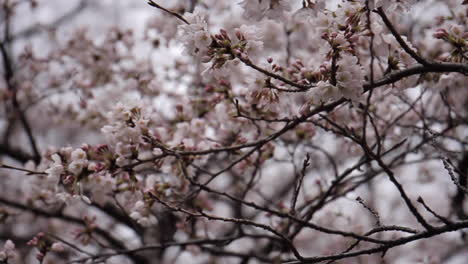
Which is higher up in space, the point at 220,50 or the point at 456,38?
the point at 456,38

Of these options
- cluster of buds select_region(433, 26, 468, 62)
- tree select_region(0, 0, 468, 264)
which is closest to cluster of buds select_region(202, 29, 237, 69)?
tree select_region(0, 0, 468, 264)

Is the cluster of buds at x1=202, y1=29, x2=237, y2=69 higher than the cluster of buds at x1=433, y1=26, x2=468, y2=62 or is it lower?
lower

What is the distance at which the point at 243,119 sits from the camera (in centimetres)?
276

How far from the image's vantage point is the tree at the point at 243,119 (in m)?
1.84

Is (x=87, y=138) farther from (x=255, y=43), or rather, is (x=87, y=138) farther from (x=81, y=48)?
(x=255, y=43)

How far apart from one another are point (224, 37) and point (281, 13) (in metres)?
0.26

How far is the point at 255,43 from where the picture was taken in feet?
6.27

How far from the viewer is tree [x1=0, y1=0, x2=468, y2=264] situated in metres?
1.84

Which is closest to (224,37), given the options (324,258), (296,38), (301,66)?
(301,66)

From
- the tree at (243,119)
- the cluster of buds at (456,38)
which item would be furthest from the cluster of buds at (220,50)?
the cluster of buds at (456,38)

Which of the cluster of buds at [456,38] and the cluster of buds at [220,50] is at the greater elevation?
the cluster of buds at [456,38]

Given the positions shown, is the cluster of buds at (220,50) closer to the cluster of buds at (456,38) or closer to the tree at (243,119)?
the tree at (243,119)

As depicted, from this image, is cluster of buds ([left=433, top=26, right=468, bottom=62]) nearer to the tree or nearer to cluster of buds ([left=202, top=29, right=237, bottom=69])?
the tree

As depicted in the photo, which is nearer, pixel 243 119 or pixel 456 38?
pixel 456 38
